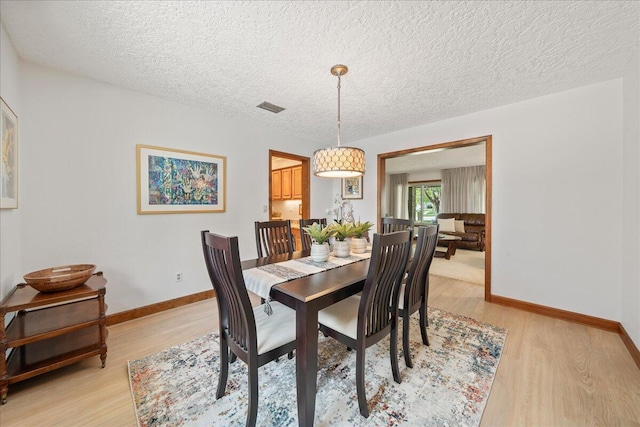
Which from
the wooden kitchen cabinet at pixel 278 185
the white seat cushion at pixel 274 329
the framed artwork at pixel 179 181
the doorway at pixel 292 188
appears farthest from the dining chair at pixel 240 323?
the wooden kitchen cabinet at pixel 278 185

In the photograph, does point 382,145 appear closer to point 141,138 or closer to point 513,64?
point 513,64

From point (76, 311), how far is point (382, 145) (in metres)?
4.09

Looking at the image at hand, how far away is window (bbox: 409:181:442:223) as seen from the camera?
7957 mm

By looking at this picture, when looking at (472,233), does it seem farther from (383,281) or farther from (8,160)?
(8,160)

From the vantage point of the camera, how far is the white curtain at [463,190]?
6875mm

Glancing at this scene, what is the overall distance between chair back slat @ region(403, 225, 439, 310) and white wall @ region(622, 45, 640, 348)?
61.8 inches

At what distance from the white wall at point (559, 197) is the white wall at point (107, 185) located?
3.42m

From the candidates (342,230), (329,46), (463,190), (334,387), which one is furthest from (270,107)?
(463,190)

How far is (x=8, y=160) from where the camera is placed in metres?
1.66

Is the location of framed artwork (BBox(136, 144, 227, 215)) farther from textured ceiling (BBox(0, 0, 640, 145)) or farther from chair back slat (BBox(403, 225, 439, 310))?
chair back slat (BBox(403, 225, 439, 310))

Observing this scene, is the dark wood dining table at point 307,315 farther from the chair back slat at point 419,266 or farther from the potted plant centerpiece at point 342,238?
the potted plant centerpiece at point 342,238

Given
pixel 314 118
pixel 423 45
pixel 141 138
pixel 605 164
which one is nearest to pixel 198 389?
pixel 141 138

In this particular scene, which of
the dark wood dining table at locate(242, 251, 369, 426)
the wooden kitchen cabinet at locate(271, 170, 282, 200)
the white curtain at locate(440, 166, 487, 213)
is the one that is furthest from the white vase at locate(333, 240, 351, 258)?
the white curtain at locate(440, 166, 487, 213)

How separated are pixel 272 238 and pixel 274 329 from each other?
1.22 meters
